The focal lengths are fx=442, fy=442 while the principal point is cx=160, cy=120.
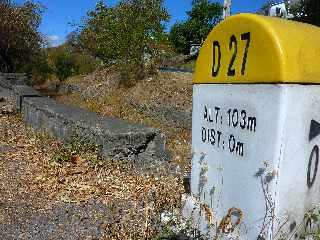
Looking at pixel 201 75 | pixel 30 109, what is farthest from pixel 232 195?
pixel 30 109

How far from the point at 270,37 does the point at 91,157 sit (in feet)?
11.6

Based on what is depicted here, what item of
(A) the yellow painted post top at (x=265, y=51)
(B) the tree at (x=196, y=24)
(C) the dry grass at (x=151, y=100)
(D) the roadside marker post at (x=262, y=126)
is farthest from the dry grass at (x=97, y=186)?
(B) the tree at (x=196, y=24)

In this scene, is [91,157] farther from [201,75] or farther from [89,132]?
[201,75]

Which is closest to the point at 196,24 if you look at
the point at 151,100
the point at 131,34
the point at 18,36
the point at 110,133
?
the point at 18,36

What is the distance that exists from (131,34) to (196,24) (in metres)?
33.6

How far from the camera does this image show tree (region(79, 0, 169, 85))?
12297 mm

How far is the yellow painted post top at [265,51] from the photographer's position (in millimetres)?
2348

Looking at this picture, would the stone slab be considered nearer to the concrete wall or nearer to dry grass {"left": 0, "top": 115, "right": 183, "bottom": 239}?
the concrete wall

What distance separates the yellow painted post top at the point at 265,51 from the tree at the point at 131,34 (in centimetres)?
905

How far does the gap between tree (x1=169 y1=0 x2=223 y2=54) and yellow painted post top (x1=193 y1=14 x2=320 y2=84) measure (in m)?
41.5

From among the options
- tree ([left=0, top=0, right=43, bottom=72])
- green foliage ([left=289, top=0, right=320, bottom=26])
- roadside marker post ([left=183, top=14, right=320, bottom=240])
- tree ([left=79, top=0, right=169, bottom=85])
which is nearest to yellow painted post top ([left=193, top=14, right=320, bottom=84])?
roadside marker post ([left=183, top=14, right=320, bottom=240])

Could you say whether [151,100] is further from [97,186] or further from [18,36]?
[18,36]

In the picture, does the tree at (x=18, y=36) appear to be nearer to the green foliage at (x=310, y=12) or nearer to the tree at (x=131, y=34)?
the tree at (x=131, y=34)

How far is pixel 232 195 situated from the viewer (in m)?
2.82
